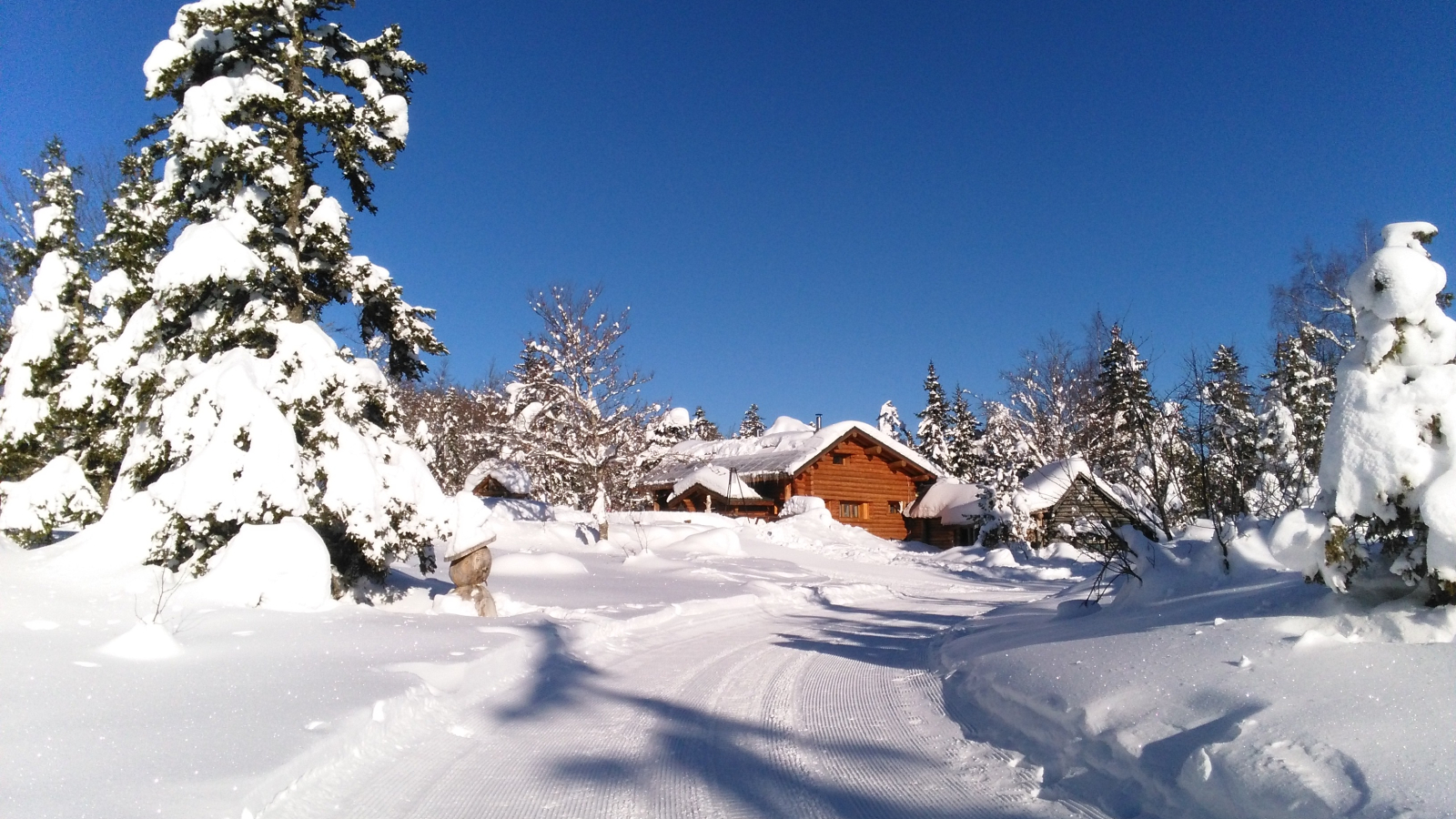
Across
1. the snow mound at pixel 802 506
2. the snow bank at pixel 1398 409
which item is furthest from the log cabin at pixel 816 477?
the snow bank at pixel 1398 409

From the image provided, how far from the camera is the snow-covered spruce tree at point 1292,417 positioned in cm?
1336

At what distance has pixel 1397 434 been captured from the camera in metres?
4.83

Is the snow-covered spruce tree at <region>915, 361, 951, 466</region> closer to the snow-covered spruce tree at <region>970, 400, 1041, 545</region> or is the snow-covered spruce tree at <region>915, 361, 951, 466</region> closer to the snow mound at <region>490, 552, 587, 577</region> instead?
the snow-covered spruce tree at <region>970, 400, 1041, 545</region>

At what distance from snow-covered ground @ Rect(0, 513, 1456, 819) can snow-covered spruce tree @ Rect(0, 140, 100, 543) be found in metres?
2.40

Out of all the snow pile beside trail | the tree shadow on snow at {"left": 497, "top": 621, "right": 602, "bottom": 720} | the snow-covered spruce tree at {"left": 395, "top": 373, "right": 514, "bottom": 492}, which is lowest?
the tree shadow on snow at {"left": 497, "top": 621, "right": 602, "bottom": 720}

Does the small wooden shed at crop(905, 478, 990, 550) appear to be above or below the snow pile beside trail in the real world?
above

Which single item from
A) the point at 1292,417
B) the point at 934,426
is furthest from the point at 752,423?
the point at 1292,417

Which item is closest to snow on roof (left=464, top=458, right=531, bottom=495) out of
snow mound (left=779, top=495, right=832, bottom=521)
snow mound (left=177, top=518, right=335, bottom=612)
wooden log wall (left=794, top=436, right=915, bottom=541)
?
snow mound (left=779, top=495, right=832, bottom=521)

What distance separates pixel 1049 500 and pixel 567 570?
65.2 feet

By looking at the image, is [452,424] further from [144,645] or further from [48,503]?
[144,645]

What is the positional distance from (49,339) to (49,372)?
614mm

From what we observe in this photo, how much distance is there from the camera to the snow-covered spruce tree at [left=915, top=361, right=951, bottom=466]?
5556 centimetres

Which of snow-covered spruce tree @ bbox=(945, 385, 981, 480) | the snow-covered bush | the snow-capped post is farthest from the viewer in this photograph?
snow-covered spruce tree @ bbox=(945, 385, 981, 480)

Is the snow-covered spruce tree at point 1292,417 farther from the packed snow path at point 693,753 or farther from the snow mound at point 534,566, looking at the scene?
the snow mound at point 534,566
